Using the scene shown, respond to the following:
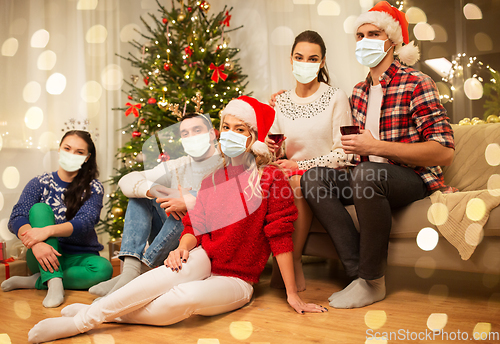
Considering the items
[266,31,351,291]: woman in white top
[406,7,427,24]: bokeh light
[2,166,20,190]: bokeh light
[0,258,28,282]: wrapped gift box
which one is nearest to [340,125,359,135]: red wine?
[266,31,351,291]: woman in white top

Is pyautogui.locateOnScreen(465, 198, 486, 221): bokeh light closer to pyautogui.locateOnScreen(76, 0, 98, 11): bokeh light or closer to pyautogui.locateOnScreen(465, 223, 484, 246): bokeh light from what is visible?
pyautogui.locateOnScreen(465, 223, 484, 246): bokeh light

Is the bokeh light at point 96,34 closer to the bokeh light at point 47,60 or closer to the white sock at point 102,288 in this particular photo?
the bokeh light at point 47,60

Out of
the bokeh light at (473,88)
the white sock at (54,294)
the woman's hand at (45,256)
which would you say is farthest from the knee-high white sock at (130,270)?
the bokeh light at (473,88)

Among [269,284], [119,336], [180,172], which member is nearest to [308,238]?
[269,284]

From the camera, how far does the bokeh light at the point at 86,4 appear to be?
126 inches

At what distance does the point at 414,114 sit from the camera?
1.57 m

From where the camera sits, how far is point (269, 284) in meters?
1.88

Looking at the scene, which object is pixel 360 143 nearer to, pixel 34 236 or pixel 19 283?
pixel 34 236

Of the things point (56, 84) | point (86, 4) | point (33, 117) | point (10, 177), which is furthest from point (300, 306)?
point (86, 4)

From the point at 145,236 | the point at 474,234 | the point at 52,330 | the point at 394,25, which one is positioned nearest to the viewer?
the point at 52,330

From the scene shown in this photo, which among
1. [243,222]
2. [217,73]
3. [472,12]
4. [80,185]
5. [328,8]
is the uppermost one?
[328,8]

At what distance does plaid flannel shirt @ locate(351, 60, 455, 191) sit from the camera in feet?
4.94

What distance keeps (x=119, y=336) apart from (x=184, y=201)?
0.61 metres

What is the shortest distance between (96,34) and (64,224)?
216 centimetres
